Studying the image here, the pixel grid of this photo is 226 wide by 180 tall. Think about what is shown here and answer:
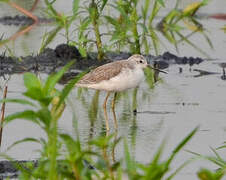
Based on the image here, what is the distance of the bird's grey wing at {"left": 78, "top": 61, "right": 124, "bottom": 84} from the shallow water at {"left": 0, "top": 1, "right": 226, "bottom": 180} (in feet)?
0.99

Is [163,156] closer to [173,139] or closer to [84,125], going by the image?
[173,139]

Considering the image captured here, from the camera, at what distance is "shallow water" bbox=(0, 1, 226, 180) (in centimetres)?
731

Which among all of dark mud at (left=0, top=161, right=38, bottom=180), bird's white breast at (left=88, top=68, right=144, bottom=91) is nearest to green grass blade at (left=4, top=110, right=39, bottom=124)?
dark mud at (left=0, top=161, right=38, bottom=180)

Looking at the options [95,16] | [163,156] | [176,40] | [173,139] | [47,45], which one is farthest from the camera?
[176,40]

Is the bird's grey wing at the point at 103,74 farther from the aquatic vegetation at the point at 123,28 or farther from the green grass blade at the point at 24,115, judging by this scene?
the green grass blade at the point at 24,115

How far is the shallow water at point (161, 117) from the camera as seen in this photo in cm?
731

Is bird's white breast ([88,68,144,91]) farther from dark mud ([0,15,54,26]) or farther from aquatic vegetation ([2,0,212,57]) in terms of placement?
dark mud ([0,15,54,26])

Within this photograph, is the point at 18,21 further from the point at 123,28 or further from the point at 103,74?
the point at 103,74

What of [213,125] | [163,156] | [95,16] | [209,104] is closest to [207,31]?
[95,16]

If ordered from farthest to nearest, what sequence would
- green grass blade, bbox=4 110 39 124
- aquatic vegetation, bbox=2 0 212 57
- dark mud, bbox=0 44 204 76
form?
dark mud, bbox=0 44 204 76 → aquatic vegetation, bbox=2 0 212 57 → green grass blade, bbox=4 110 39 124

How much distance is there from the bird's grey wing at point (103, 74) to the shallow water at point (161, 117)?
0.30m

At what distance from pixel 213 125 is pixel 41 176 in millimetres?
3694

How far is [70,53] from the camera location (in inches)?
444

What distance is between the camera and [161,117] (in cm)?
856
